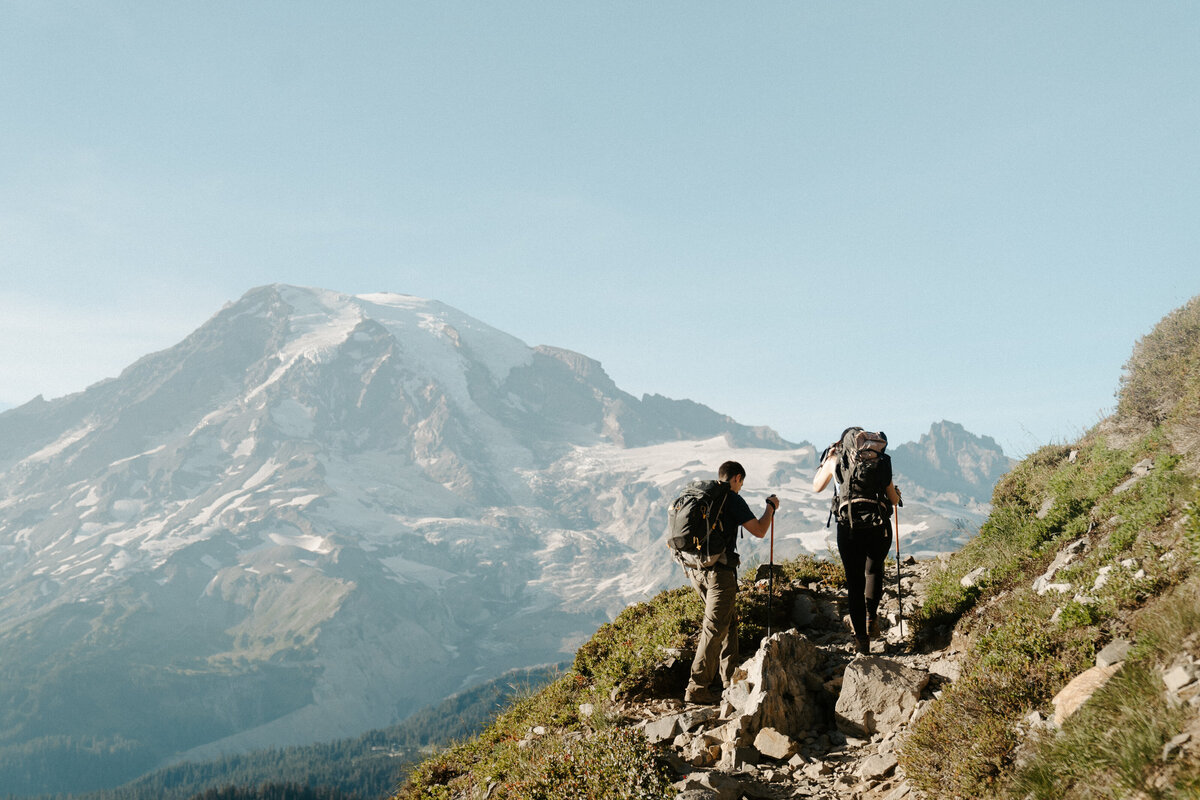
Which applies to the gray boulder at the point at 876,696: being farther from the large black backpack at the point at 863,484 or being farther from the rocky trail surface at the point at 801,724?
the large black backpack at the point at 863,484

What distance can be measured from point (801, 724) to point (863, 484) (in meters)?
3.37

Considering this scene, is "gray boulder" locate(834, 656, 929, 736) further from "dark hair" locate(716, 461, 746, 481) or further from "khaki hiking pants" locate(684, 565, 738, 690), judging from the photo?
"dark hair" locate(716, 461, 746, 481)

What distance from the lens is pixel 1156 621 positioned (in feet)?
21.1

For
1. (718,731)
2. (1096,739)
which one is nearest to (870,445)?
(718,731)

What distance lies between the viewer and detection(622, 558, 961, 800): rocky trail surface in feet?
26.1

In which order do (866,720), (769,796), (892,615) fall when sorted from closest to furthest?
(769,796) → (866,720) → (892,615)

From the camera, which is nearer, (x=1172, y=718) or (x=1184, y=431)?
(x=1172, y=718)

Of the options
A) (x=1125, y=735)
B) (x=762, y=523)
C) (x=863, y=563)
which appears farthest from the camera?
(x=863, y=563)

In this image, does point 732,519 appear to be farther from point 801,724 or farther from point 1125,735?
point 1125,735

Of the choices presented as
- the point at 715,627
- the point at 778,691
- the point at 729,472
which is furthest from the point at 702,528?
the point at 778,691

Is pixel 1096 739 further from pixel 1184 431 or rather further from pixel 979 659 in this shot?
pixel 1184 431

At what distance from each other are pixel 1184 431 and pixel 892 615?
5.10 metres

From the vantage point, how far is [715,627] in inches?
417

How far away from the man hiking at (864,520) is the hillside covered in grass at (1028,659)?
949mm
